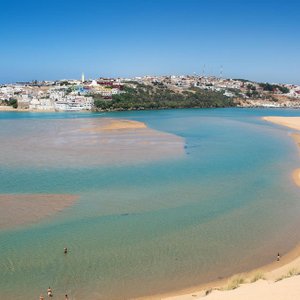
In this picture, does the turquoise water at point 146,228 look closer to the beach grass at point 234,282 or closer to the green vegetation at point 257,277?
the beach grass at point 234,282

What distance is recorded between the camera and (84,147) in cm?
3158

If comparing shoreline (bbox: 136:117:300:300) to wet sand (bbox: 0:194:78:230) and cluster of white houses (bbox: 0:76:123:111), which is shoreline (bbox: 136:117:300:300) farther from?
cluster of white houses (bbox: 0:76:123:111)

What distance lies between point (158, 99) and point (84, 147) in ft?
202

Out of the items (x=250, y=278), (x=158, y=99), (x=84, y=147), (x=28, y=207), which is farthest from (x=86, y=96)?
(x=250, y=278)

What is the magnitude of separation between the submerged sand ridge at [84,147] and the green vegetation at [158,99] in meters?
38.2

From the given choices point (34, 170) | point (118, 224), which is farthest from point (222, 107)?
point (118, 224)

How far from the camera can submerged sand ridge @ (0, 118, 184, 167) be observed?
2598 cm

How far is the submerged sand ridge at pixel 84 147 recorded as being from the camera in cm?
2598

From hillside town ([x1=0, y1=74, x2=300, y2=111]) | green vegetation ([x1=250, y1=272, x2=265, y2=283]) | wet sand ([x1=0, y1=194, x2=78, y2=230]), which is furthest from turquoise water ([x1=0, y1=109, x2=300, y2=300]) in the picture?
hillside town ([x1=0, y1=74, x2=300, y2=111])

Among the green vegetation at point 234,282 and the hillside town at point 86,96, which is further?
the hillside town at point 86,96

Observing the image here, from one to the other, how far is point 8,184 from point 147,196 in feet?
23.9

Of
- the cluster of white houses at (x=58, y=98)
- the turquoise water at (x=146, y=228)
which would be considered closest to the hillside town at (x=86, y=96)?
the cluster of white houses at (x=58, y=98)

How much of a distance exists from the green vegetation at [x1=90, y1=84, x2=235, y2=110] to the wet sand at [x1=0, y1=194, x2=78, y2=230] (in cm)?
6383

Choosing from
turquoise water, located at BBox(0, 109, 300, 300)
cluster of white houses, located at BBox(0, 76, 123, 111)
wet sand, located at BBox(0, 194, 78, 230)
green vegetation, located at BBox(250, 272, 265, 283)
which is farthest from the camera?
cluster of white houses, located at BBox(0, 76, 123, 111)
